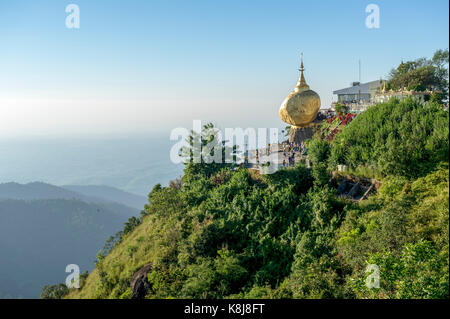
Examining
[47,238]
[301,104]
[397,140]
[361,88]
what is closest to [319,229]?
[397,140]

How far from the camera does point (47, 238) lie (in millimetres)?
110312

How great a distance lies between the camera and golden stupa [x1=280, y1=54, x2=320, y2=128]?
18.9 meters

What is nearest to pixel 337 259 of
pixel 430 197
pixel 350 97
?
pixel 430 197

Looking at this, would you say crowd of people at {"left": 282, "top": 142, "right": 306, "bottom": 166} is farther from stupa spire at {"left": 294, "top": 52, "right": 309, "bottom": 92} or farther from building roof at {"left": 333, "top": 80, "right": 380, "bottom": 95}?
building roof at {"left": 333, "top": 80, "right": 380, "bottom": 95}

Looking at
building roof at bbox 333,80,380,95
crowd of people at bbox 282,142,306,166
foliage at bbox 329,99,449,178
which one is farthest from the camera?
building roof at bbox 333,80,380,95

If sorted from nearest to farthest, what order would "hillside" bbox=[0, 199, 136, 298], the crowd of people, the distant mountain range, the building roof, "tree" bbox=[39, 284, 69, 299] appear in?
1. the crowd of people
2. "tree" bbox=[39, 284, 69, 299]
3. the building roof
4. the distant mountain range
5. "hillside" bbox=[0, 199, 136, 298]

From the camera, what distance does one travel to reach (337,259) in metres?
9.64

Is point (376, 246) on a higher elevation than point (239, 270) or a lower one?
higher

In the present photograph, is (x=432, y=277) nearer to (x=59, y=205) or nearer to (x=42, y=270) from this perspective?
(x=42, y=270)

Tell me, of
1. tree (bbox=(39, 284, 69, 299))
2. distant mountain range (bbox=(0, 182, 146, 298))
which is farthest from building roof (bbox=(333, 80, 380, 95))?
distant mountain range (bbox=(0, 182, 146, 298))

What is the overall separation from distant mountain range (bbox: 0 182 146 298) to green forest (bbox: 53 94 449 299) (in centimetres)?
9347

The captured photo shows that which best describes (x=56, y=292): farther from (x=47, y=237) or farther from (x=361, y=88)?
(x=47, y=237)
